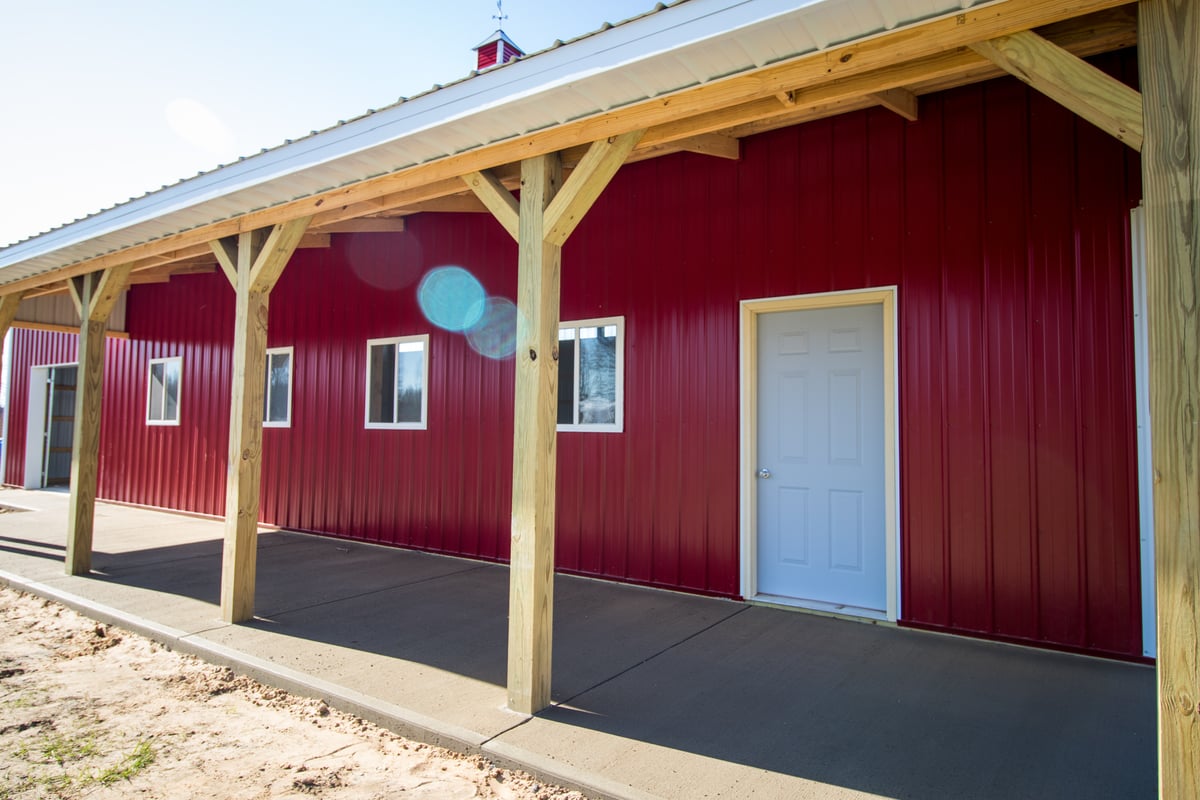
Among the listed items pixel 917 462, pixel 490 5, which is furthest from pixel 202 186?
pixel 490 5

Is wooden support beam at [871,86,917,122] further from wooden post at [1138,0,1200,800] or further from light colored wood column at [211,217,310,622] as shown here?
light colored wood column at [211,217,310,622]

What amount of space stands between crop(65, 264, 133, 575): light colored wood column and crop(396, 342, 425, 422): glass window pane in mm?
2429

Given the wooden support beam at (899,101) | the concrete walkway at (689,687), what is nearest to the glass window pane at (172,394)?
the concrete walkway at (689,687)

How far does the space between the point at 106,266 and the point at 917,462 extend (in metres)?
6.34

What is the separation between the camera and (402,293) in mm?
6965

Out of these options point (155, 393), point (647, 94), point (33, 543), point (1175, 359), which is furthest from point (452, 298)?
point (155, 393)

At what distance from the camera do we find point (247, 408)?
14.1ft

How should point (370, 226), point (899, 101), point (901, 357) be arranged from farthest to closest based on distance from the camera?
point (370, 226)
point (901, 357)
point (899, 101)

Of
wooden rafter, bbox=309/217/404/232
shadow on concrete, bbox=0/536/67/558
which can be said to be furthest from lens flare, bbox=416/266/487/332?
shadow on concrete, bbox=0/536/67/558

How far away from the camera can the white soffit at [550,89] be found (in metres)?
2.08

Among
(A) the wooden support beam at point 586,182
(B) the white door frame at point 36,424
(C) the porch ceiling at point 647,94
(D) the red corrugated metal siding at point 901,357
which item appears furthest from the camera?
(B) the white door frame at point 36,424

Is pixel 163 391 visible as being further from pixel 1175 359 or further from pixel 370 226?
pixel 1175 359

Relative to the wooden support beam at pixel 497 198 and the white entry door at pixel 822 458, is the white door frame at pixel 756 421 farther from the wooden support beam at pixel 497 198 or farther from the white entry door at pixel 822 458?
the wooden support beam at pixel 497 198

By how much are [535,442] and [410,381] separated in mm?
4291
